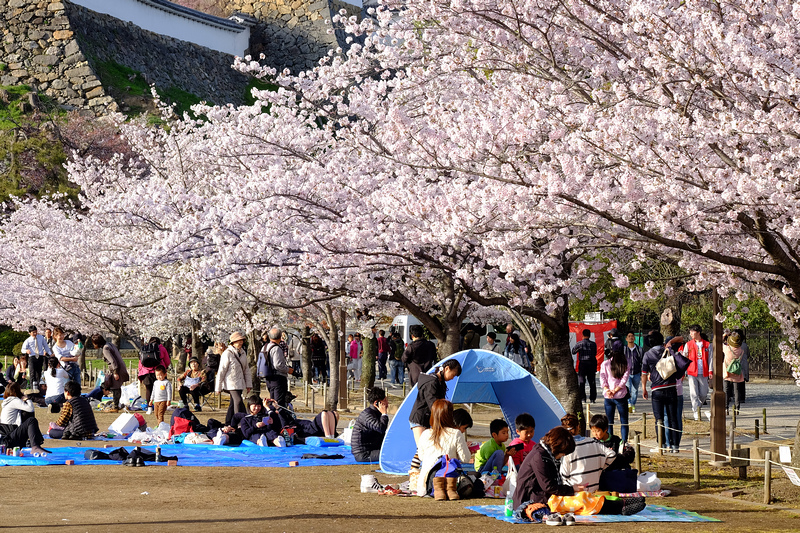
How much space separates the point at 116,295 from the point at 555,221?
1656 cm

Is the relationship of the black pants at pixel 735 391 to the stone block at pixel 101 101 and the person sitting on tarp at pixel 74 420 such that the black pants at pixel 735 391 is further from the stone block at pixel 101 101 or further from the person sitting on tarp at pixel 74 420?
the stone block at pixel 101 101

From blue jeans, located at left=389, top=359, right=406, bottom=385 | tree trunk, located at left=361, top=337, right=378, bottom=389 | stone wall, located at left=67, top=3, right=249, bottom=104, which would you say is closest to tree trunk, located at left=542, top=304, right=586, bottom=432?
tree trunk, located at left=361, top=337, right=378, bottom=389

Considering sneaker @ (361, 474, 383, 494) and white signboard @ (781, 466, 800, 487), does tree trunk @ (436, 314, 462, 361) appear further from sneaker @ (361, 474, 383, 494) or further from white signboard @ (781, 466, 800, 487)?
white signboard @ (781, 466, 800, 487)

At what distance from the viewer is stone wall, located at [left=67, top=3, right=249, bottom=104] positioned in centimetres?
5931

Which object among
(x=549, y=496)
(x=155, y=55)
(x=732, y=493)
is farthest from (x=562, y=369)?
(x=155, y=55)

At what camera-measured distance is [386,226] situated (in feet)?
38.0

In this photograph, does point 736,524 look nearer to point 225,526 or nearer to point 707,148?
point 707,148

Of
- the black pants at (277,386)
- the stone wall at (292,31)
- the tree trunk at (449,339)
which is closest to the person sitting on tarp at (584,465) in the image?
the tree trunk at (449,339)

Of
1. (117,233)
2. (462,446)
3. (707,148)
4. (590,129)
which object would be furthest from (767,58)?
(117,233)

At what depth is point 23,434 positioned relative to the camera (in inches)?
485

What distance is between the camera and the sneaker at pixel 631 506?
8.53 metres

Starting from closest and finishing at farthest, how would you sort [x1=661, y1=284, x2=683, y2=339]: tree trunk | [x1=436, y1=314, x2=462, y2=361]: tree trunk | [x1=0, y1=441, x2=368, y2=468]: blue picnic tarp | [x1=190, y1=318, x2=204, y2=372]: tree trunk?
[x1=0, y1=441, x2=368, y2=468]: blue picnic tarp, [x1=436, y1=314, x2=462, y2=361]: tree trunk, [x1=661, y1=284, x2=683, y2=339]: tree trunk, [x1=190, y1=318, x2=204, y2=372]: tree trunk

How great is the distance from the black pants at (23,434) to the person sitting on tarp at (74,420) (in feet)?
5.43

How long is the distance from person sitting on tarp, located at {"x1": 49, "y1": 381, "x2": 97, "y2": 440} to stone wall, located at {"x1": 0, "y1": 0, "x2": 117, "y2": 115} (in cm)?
4381
